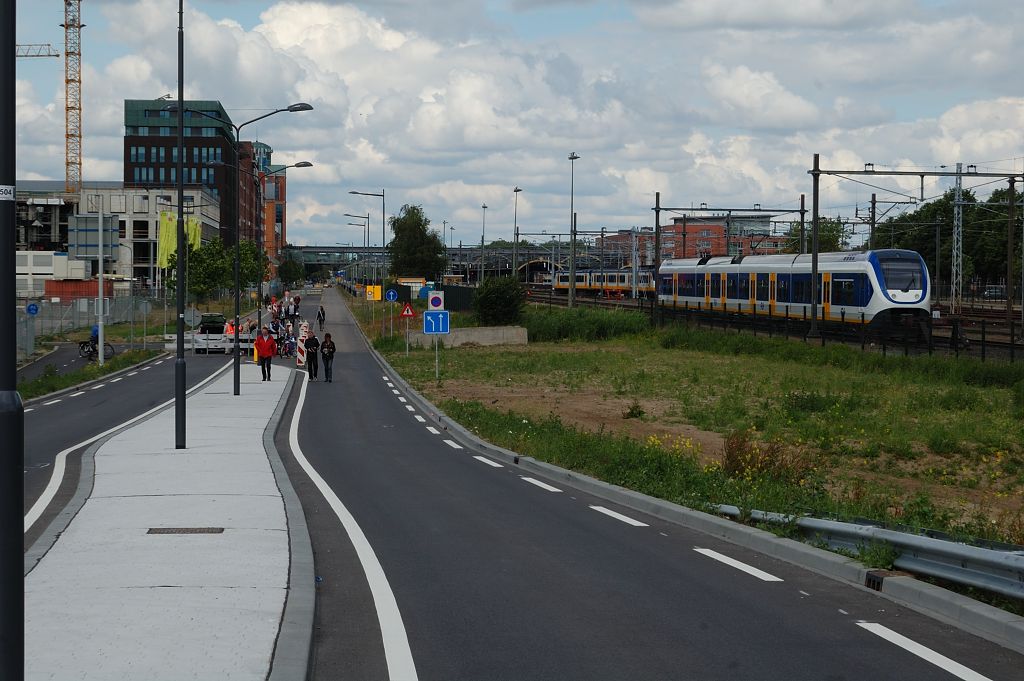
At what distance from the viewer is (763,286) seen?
54.1m

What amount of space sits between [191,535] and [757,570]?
5.01m

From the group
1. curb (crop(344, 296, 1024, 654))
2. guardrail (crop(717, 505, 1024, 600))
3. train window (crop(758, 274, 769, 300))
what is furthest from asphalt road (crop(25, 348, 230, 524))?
train window (crop(758, 274, 769, 300))

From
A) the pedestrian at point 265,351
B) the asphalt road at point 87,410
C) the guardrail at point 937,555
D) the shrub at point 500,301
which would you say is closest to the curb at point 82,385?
the asphalt road at point 87,410

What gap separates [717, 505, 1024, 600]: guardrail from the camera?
7.22m

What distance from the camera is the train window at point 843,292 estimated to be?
4500cm

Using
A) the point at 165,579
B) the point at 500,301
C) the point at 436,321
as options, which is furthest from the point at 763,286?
the point at 165,579

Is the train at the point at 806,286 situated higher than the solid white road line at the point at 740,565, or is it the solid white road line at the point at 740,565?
the train at the point at 806,286

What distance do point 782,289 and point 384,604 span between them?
46.1 meters

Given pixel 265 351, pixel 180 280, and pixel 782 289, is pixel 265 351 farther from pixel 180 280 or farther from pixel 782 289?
pixel 782 289

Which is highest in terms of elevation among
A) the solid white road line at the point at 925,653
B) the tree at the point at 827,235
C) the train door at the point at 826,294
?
the tree at the point at 827,235

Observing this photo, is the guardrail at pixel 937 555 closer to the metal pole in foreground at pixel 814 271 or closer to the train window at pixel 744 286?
the metal pole in foreground at pixel 814 271

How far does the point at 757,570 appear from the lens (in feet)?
30.5

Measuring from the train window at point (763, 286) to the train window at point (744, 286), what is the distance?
1.35 m

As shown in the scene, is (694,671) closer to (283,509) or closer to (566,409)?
(283,509)
